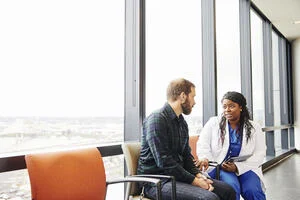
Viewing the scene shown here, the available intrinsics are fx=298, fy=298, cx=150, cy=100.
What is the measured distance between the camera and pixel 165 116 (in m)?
2.16

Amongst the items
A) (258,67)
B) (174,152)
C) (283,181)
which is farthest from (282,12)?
(174,152)

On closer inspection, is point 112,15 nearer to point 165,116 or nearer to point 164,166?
point 165,116

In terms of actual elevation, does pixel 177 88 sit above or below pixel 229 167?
above

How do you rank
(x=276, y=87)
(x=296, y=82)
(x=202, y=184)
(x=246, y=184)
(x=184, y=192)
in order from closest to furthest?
(x=184, y=192) < (x=202, y=184) < (x=246, y=184) < (x=276, y=87) < (x=296, y=82)

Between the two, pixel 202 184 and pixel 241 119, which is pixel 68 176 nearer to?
pixel 202 184

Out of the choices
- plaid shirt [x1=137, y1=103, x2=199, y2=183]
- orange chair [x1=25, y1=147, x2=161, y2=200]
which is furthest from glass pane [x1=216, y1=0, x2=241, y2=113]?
orange chair [x1=25, y1=147, x2=161, y2=200]

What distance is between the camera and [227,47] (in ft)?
15.6

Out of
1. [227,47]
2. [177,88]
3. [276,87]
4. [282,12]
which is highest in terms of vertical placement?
[282,12]

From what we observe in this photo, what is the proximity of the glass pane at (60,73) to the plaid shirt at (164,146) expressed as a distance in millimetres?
588

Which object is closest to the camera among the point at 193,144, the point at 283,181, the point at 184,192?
the point at 184,192

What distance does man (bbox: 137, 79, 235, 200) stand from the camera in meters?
2.02

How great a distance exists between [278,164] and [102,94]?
5075 mm

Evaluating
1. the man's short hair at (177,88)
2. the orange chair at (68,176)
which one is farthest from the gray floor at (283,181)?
the orange chair at (68,176)

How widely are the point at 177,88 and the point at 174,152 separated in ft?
1.58
